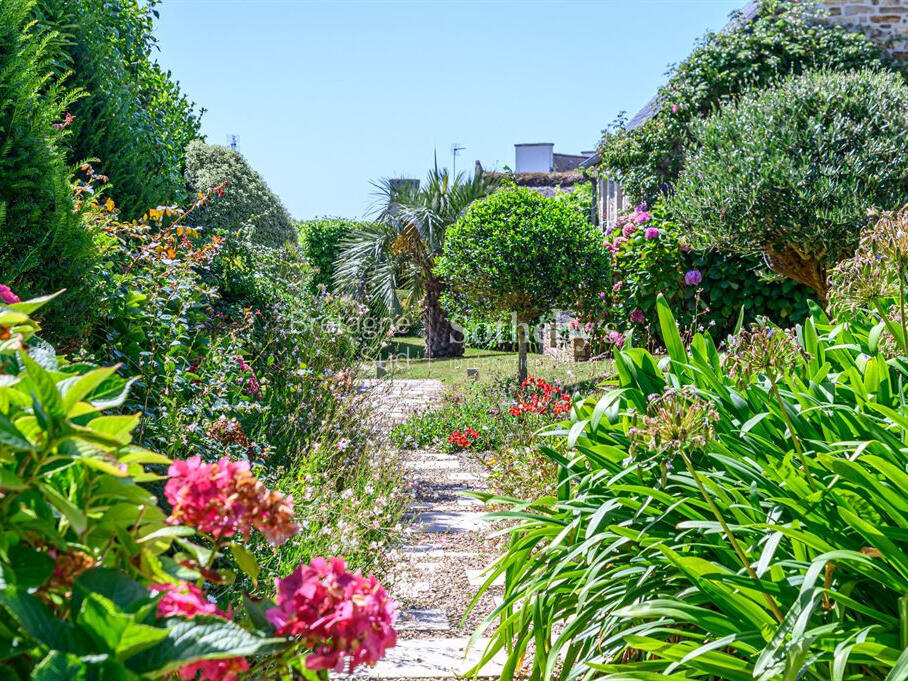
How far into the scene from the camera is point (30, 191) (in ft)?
9.57

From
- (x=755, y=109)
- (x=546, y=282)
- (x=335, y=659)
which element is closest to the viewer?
(x=335, y=659)

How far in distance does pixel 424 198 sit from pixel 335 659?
48.8 ft

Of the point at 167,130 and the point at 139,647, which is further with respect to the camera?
the point at 167,130

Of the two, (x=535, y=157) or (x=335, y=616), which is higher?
(x=535, y=157)

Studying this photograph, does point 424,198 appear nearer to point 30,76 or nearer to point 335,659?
point 30,76

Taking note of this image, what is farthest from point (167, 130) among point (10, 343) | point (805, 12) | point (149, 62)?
point (805, 12)

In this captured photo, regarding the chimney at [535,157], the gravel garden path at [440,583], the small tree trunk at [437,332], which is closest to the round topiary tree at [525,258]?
the gravel garden path at [440,583]

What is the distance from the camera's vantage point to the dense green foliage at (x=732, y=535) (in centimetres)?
Result: 171

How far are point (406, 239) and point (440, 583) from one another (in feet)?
39.1

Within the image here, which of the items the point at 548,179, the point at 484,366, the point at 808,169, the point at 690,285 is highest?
the point at 548,179

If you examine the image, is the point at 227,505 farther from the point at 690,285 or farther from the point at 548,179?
the point at 548,179

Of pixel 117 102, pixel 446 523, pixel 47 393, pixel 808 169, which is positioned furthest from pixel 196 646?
pixel 808 169

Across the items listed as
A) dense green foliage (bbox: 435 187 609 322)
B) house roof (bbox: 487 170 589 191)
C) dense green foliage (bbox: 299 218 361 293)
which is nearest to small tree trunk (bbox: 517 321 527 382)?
dense green foliage (bbox: 435 187 609 322)

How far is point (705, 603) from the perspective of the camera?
88.0 inches
